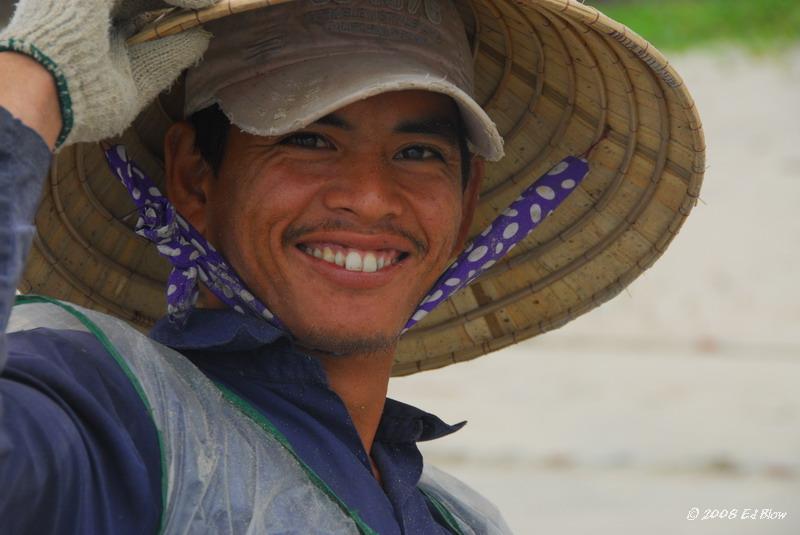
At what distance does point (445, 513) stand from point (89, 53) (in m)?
0.96

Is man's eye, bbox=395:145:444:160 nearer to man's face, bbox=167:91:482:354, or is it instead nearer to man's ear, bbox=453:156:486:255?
man's face, bbox=167:91:482:354

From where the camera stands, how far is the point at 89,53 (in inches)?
59.7

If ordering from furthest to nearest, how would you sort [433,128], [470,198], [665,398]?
[665,398] → [470,198] → [433,128]

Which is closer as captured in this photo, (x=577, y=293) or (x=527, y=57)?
(x=527, y=57)

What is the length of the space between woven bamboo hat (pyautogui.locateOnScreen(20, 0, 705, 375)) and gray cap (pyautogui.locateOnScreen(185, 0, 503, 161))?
0.17 m

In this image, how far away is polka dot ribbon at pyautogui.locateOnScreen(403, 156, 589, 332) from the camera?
2.15 metres

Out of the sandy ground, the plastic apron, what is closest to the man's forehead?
the plastic apron

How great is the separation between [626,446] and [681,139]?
366cm

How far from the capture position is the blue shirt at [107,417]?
1393mm

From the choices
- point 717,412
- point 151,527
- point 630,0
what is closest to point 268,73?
point 151,527

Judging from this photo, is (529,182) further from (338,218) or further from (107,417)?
(107,417)

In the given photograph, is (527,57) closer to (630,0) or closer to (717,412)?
(717,412)

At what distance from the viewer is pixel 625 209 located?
235 cm
